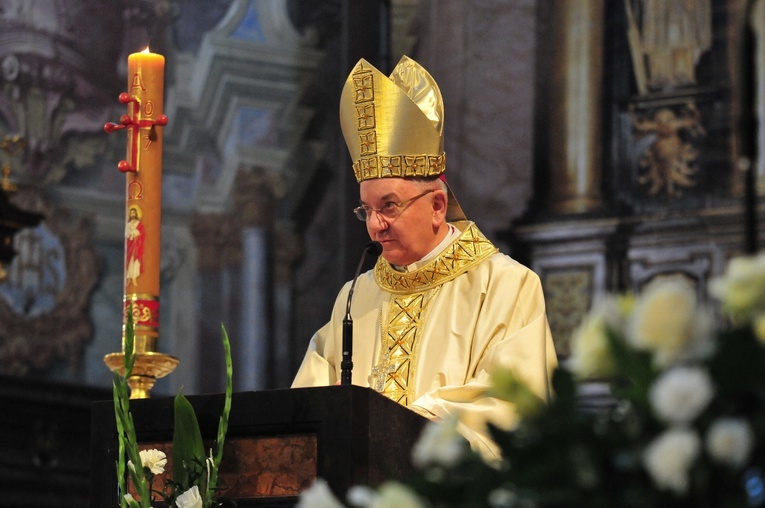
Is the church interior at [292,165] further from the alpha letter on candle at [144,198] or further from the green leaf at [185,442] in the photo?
the green leaf at [185,442]

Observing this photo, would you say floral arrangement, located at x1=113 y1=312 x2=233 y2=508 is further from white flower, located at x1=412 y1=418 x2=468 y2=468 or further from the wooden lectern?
white flower, located at x1=412 y1=418 x2=468 y2=468

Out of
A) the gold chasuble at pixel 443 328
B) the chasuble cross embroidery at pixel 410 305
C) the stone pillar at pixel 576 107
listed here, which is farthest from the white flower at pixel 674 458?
the stone pillar at pixel 576 107

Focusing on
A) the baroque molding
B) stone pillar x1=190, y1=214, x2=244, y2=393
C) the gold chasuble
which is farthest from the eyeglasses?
stone pillar x1=190, y1=214, x2=244, y2=393

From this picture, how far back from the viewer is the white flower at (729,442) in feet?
4.15

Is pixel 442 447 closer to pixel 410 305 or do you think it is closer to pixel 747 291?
pixel 747 291

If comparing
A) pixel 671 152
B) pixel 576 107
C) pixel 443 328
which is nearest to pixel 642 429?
pixel 443 328

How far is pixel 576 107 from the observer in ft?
28.9

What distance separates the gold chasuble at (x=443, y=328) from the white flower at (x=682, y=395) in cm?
261

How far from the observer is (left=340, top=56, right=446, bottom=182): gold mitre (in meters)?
4.42

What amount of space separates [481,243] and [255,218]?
16.1 feet

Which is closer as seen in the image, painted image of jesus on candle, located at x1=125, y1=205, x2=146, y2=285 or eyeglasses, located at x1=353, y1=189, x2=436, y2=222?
painted image of jesus on candle, located at x1=125, y1=205, x2=146, y2=285

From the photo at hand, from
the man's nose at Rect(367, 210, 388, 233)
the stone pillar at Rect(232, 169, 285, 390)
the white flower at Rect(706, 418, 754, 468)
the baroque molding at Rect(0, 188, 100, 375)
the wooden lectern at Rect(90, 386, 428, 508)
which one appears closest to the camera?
the white flower at Rect(706, 418, 754, 468)

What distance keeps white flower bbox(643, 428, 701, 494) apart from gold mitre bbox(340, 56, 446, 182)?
3.13 meters

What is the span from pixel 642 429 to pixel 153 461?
219cm
